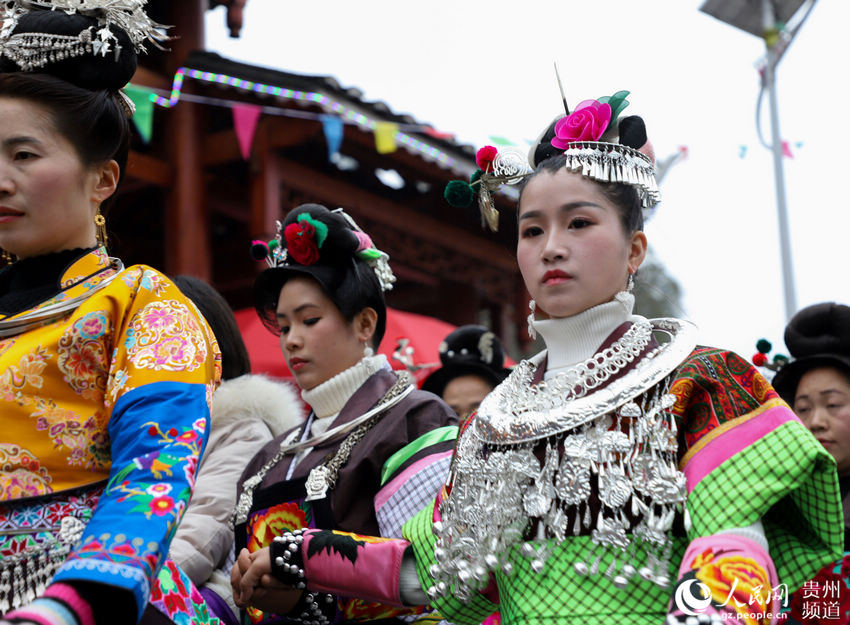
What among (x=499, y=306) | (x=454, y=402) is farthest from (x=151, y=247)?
(x=454, y=402)

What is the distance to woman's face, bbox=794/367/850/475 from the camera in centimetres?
346

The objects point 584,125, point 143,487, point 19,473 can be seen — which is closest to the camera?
point 143,487

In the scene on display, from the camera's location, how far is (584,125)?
2162 millimetres

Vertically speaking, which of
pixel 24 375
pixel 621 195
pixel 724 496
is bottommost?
pixel 724 496

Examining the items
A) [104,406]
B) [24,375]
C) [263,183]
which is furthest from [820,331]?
[263,183]

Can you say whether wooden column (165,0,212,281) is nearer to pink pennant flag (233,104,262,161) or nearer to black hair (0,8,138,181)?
pink pennant flag (233,104,262,161)

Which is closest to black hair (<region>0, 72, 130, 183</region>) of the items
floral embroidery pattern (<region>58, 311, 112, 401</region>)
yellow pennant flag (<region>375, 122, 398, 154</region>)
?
floral embroidery pattern (<region>58, 311, 112, 401</region>)

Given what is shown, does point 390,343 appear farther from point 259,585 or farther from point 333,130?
point 259,585

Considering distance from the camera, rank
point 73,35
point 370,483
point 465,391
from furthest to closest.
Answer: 1. point 465,391
2. point 370,483
3. point 73,35

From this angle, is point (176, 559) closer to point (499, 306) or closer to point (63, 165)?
point (63, 165)

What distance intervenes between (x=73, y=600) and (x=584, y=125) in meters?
1.41

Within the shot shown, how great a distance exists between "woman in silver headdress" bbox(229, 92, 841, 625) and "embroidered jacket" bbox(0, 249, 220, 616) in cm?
63

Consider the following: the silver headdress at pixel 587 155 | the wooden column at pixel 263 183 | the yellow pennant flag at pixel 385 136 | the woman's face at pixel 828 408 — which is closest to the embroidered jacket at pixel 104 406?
the silver headdress at pixel 587 155

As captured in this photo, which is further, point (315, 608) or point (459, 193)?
point (315, 608)
